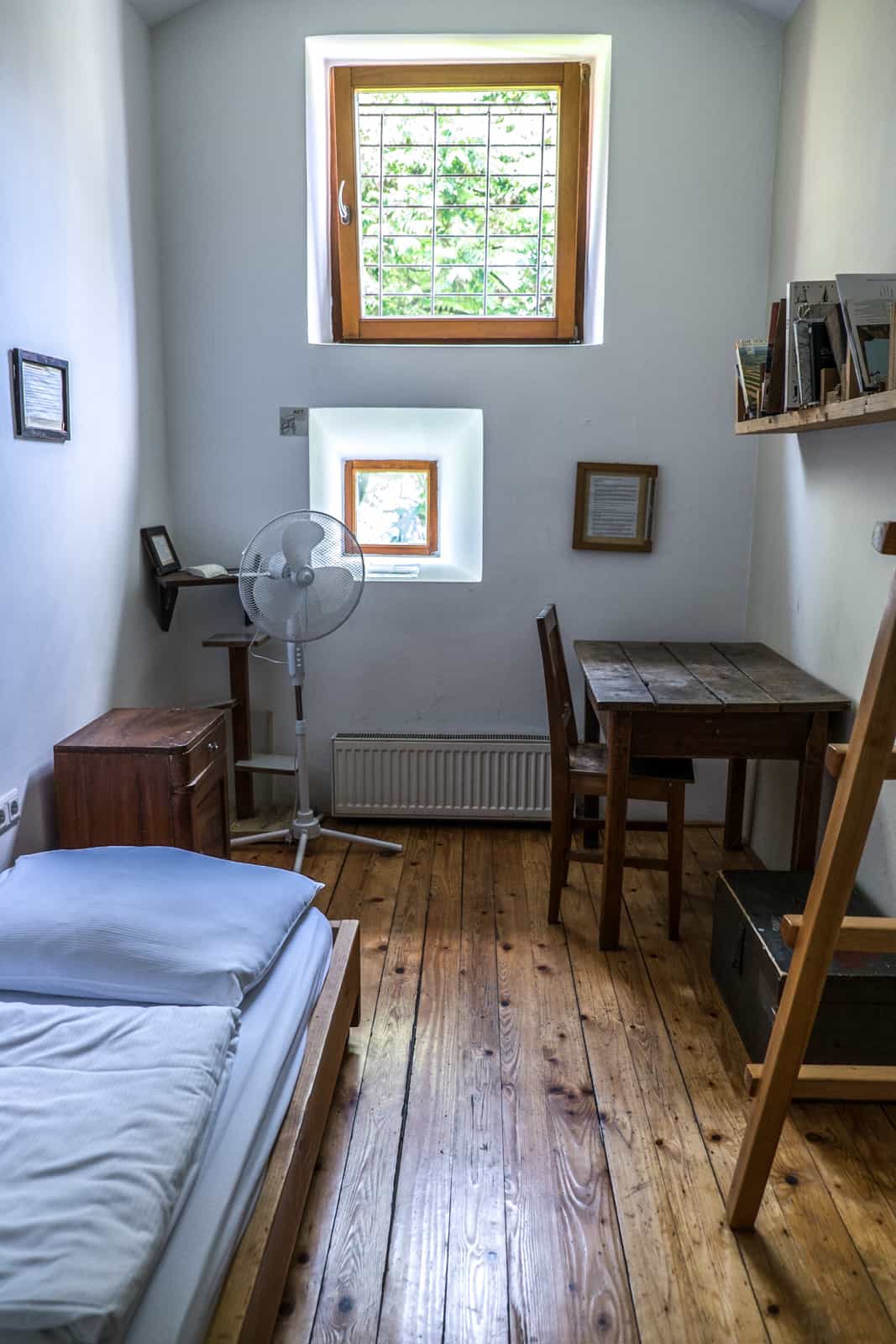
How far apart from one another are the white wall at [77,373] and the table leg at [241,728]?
27cm

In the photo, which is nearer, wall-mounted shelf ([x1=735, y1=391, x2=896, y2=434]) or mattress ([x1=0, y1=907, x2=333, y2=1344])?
mattress ([x1=0, y1=907, x2=333, y2=1344])

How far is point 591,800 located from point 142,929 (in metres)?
2.08

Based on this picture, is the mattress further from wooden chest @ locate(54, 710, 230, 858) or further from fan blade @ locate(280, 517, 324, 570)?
fan blade @ locate(280, 517, 324, 570)

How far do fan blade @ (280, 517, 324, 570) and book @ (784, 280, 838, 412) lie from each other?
1.51m

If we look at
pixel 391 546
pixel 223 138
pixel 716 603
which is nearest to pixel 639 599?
pixel 716 603

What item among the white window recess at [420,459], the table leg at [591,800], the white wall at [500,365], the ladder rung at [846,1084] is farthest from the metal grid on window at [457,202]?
the ladder rung at [846,1084]

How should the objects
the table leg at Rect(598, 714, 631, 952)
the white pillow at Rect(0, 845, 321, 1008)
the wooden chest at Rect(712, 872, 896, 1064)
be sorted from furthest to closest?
1. the table leg at Rect(598, 714, 631, 952)
2. the wooden chest at Rect(712, 872, 896, 1064)
3. the white pillow at Rect(0, 845, 321, 1008)

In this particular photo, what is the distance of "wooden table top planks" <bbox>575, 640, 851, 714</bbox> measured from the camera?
9.18 ft

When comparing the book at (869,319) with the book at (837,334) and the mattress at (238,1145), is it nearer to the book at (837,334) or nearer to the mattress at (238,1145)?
the book at (837,334)

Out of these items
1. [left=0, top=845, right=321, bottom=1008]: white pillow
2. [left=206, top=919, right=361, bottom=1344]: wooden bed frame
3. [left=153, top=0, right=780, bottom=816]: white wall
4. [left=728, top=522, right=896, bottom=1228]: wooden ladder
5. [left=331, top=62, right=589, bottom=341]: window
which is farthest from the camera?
[left=331, top=62, right=589, bottom=341]: window

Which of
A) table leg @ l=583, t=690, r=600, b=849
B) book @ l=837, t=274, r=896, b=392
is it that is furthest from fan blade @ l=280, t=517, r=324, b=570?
book @ l=837, t=274, r=896, b=392

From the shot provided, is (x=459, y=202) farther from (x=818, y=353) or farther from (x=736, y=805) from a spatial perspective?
(x=736, y=805)

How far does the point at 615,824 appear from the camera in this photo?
2.94 meters

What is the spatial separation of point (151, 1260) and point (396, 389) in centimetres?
309
